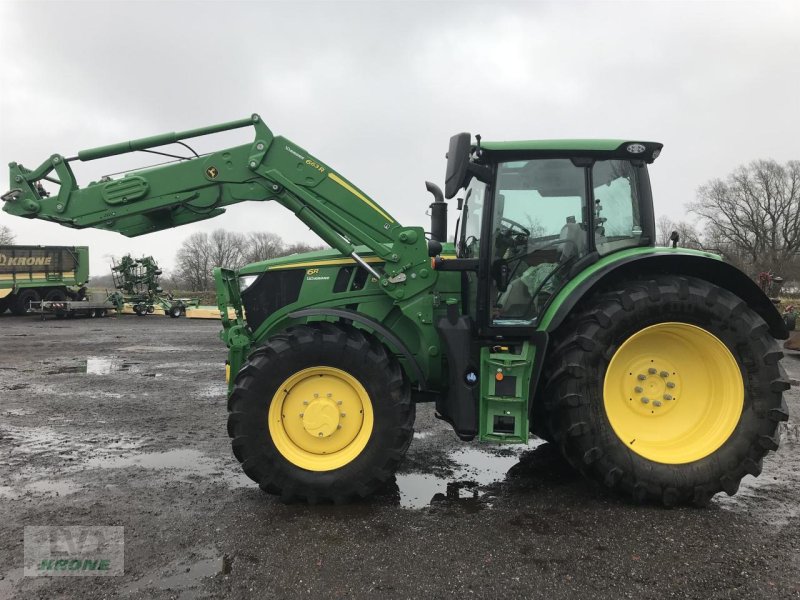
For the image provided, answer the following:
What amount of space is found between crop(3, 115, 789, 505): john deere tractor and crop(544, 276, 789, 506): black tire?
1 cm

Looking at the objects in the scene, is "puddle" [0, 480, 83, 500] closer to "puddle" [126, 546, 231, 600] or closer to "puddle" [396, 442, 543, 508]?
"puddle" [126, 546, 231, 600]

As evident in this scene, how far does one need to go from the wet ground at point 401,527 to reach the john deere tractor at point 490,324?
328mm

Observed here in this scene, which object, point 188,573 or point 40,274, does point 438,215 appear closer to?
point 188,573

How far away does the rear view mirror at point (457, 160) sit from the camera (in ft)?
11.4

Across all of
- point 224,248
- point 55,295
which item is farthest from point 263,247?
point 55,295

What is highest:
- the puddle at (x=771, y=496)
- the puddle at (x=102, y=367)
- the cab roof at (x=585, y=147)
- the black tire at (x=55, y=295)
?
the cab roof at (x=585, y=147)

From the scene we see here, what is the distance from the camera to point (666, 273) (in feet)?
12.4

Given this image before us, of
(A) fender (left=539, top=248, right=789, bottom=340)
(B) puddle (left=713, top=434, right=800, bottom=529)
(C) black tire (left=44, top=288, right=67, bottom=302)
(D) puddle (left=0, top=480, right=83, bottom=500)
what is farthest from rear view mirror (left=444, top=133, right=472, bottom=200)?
(C) black tire (left=44, top=288, right=67, bottom=302)

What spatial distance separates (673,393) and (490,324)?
1438 mm

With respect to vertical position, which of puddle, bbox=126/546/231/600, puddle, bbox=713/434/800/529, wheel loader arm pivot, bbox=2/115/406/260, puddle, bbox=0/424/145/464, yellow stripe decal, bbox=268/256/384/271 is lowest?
puddle, bbox=126/546/231/600

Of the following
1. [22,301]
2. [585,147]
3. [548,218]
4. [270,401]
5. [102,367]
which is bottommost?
[102,367]

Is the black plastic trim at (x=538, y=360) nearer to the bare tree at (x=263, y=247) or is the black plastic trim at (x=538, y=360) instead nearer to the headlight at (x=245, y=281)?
the headlight at (x=245, y=281)

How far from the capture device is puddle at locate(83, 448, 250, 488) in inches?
165

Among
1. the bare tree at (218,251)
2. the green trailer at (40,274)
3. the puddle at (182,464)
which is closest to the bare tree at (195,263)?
the bare tree at (218,251)
